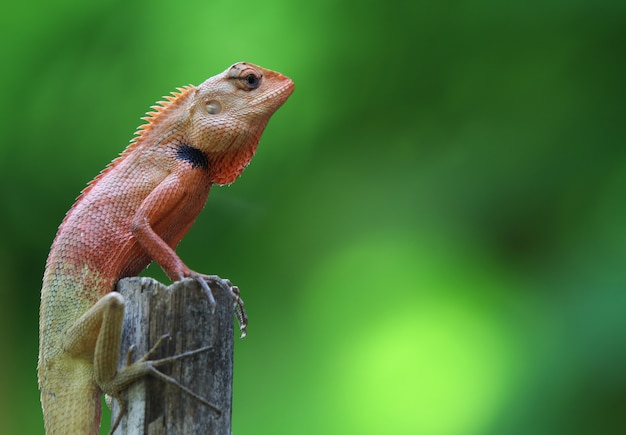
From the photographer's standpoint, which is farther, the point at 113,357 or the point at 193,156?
the point at 193,156

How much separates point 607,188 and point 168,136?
4310mm

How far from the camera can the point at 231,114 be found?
2627mm

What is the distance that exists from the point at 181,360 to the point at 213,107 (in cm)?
97

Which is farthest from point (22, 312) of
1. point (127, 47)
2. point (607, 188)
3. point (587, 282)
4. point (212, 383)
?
point (607, 188)

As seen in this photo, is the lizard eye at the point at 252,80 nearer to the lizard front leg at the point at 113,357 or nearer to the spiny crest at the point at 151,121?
the spiny crest at the point at 151,121

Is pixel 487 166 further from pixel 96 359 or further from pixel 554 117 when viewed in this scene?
pixel 96 359

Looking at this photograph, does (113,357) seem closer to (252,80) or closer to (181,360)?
(181,360)

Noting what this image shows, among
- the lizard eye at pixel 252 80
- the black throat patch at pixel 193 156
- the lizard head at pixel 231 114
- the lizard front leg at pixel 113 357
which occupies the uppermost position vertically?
the lizard eye at pixel 252 80

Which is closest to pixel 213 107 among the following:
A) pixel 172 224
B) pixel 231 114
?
pixel 231 114

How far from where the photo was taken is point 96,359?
2111 mm

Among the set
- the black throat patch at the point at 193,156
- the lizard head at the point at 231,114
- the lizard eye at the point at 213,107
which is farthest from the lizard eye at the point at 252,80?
the black throat patch at the point at 193,156

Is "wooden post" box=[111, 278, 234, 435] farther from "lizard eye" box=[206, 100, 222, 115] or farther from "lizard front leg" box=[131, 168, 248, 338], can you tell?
"lizard eye" box=[206, 100, 222, 115]

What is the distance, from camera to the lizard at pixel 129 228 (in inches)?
85.8

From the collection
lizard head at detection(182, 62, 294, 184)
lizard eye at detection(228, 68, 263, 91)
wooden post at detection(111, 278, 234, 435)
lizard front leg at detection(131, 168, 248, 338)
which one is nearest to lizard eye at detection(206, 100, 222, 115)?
lizard head at detection(182, 62, 294, 184)
